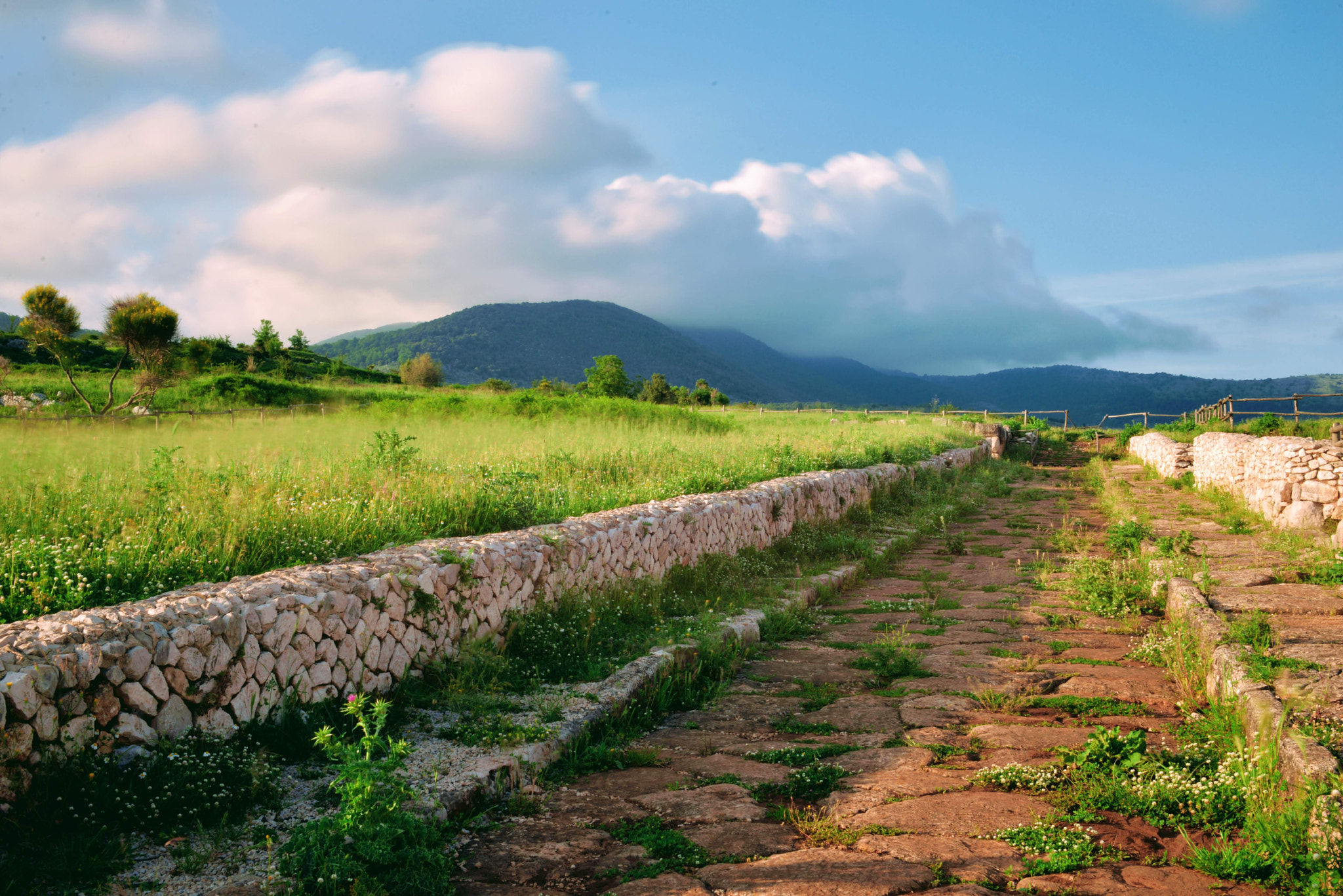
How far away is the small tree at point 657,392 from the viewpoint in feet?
223

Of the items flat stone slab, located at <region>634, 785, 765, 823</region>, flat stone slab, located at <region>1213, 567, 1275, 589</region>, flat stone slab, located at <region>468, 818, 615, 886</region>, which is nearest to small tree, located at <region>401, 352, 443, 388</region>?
flat stone slab, located at <region>1213, 567, 1275, 589</region>

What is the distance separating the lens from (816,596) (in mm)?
8148

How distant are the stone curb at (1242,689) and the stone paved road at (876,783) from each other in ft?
1.12

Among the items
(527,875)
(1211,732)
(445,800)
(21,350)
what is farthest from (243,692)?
(21,350)

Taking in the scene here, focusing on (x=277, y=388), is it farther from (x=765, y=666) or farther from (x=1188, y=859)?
(x=1188, y=859)

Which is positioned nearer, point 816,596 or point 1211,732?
point 1211,732

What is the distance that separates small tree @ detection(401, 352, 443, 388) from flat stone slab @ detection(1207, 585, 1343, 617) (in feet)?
214

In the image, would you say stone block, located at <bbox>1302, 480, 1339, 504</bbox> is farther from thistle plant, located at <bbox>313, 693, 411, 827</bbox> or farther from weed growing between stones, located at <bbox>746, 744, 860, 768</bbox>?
thistle plant, located at <bbox>313, 693, 411, 827</bbox>

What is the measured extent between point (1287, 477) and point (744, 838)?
1161cm

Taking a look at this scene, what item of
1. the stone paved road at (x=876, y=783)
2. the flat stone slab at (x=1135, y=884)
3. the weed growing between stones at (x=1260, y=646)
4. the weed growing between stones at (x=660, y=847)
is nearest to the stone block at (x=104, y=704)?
the stone paved road at (x=876, y=783)

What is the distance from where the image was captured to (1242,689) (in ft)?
13.4

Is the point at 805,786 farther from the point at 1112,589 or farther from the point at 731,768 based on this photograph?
the point at 1112,589

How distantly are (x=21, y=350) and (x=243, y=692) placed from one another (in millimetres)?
53748

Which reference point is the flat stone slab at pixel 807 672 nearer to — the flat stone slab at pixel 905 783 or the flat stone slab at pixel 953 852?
the flat stone slab at pixel 905 783
